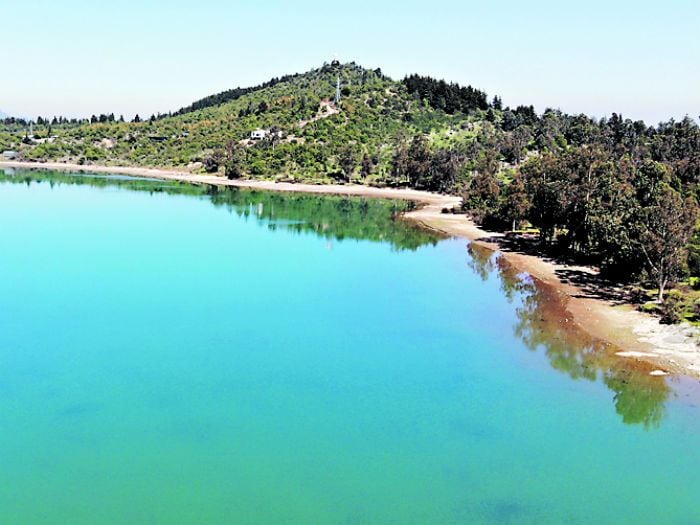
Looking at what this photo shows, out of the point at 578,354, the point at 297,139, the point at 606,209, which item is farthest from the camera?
the point at 297,139

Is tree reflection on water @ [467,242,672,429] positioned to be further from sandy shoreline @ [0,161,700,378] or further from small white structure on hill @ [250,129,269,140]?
small white structure on hill @ [250,129,269,140]

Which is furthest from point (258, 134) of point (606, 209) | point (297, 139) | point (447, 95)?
point (606, 209)

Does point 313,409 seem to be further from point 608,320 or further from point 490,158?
point 490,158

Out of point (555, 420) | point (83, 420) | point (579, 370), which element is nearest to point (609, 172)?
point (579, 370)

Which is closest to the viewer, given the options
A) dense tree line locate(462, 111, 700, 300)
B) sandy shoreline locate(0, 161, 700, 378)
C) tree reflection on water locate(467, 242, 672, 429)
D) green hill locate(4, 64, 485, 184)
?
tree reflection on water locate(467, 242, 672, 429)

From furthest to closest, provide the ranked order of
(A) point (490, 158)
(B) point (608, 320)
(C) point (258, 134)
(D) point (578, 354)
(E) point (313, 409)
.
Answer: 1. (C) point (258, 134)
2. (A) point (490, 158)
3. (B) point (608, 320)
4. (D) point (578, 354)
5. (E) point (313, 409)

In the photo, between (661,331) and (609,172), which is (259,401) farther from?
(609,172)

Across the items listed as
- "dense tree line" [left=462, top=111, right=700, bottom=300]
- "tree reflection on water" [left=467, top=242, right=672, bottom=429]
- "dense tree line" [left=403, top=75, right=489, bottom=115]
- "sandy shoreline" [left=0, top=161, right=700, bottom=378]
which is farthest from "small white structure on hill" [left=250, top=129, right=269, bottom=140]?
"tree reflection on water" [left=467, top=242, right=672, bottom=429]
